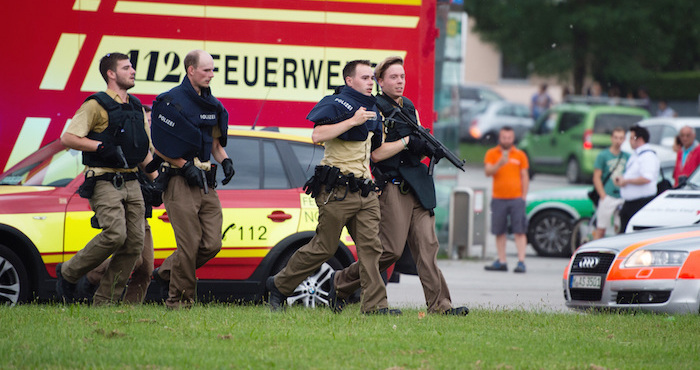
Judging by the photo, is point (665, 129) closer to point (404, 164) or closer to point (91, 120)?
point (404, 164)

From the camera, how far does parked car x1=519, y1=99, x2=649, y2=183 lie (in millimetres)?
25797

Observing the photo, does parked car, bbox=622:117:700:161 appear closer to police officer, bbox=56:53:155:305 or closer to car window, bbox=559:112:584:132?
car window, bbox=559:112:584:132

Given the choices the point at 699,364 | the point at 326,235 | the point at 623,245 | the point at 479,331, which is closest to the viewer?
the point at 699,364

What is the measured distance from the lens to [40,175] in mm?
8266

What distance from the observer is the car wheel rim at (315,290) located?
8438 millimetres

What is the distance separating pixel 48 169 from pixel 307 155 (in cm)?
197

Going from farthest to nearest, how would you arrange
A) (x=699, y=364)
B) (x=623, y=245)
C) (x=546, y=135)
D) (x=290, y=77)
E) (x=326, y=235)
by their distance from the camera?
(x=546, y=135), (x=290, y=77), (x=623, y=245), (x=326, y=235), (x=699, y=364)

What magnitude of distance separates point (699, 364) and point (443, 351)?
4.47ft

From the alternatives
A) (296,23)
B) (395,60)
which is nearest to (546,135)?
(296,23)

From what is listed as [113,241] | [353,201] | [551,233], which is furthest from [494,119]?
[113,241]

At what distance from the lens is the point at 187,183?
7.36 meters

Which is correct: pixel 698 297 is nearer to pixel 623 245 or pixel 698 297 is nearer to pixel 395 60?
pixel 623 245

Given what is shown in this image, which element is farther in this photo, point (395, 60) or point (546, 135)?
point (546, 135)

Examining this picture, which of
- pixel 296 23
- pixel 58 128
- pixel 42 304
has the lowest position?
pixel 42 304
